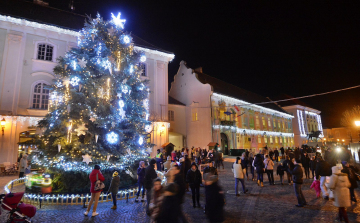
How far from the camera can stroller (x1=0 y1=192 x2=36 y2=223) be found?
531 cm

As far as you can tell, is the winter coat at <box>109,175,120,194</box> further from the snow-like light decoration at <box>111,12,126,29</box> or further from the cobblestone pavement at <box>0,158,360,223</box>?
the snow-like light decoration at <box>111,12,126,29</box>

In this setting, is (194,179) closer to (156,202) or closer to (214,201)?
(214,201)

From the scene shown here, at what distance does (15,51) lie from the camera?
17.0 meters

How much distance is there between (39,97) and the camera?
17.7 m

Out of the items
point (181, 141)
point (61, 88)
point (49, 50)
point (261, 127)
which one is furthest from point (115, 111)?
point (261, 127)

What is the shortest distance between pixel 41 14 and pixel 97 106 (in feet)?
49.8

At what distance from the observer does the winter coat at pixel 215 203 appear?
15.8 ft

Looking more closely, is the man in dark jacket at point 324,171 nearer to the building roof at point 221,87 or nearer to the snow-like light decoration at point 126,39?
the snow-like light decoration at point 126,39

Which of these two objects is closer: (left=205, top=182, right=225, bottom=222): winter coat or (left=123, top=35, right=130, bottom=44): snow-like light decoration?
(left=205, top=182, right=225, bottom=222): winter coat

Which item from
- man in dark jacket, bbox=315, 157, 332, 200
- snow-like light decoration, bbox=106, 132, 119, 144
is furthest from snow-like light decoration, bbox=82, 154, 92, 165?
man in dark jacket, bbox=315, 157, 332, 200

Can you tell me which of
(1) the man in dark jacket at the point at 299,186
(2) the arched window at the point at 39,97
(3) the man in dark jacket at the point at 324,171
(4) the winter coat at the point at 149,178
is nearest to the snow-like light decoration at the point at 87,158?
(4) the winter coat at the point at 149,178

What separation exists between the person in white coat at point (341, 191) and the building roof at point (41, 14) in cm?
2084

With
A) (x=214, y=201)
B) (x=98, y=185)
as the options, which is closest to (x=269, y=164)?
(x=214, y=201)

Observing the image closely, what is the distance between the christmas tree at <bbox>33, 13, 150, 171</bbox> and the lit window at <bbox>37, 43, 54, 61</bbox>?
8938 millimetres
